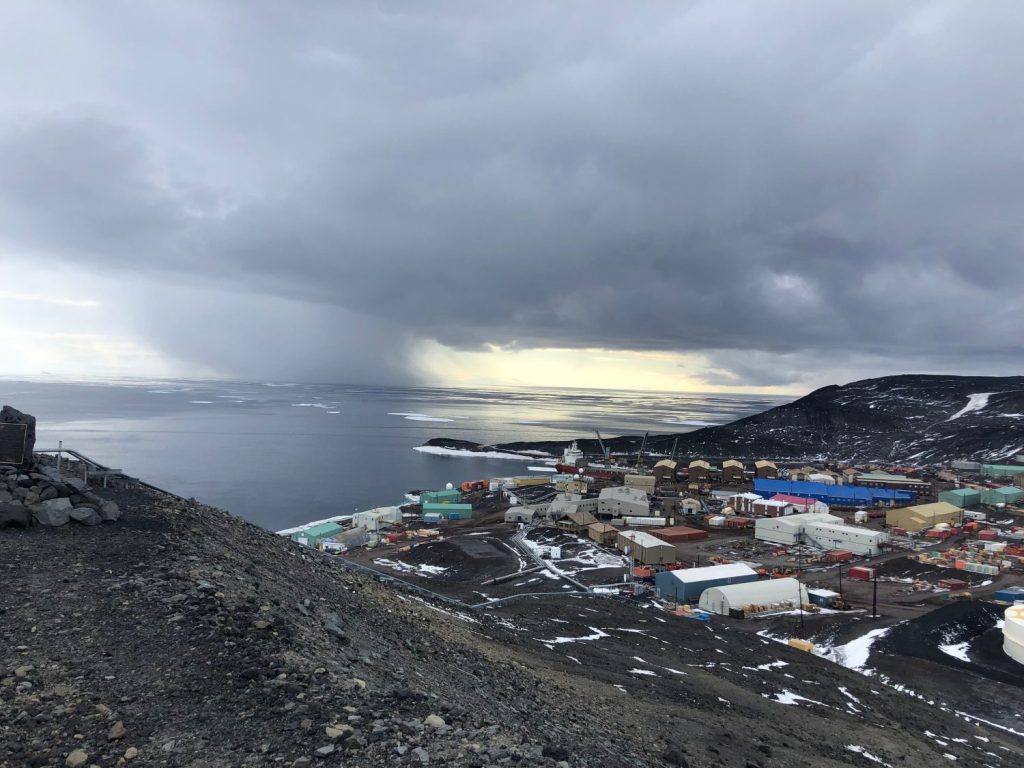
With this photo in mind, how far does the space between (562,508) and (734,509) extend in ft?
59.6

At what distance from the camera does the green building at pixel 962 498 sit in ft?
199

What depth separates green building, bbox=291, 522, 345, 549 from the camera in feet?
149

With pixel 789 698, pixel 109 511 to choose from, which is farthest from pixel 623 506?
pixel 109 511

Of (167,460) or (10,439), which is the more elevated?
(10,439)

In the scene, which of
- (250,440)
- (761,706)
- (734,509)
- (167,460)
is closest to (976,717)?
(761,706)

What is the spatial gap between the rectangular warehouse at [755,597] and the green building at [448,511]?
31853 millimetres

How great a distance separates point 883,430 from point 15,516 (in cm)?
15389

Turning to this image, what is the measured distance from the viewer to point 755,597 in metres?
28.8

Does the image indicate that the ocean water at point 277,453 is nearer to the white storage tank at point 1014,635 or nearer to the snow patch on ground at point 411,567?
the snow patch on ground at point 411,567

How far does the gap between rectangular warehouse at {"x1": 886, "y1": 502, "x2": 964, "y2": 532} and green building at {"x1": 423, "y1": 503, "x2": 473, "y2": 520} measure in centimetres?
3822

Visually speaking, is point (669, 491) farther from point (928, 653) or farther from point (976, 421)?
point (976, 421)

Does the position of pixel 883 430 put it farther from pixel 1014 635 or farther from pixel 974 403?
pixel 1014 635

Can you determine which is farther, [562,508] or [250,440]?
[250,440]

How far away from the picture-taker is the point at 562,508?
52.8 m
